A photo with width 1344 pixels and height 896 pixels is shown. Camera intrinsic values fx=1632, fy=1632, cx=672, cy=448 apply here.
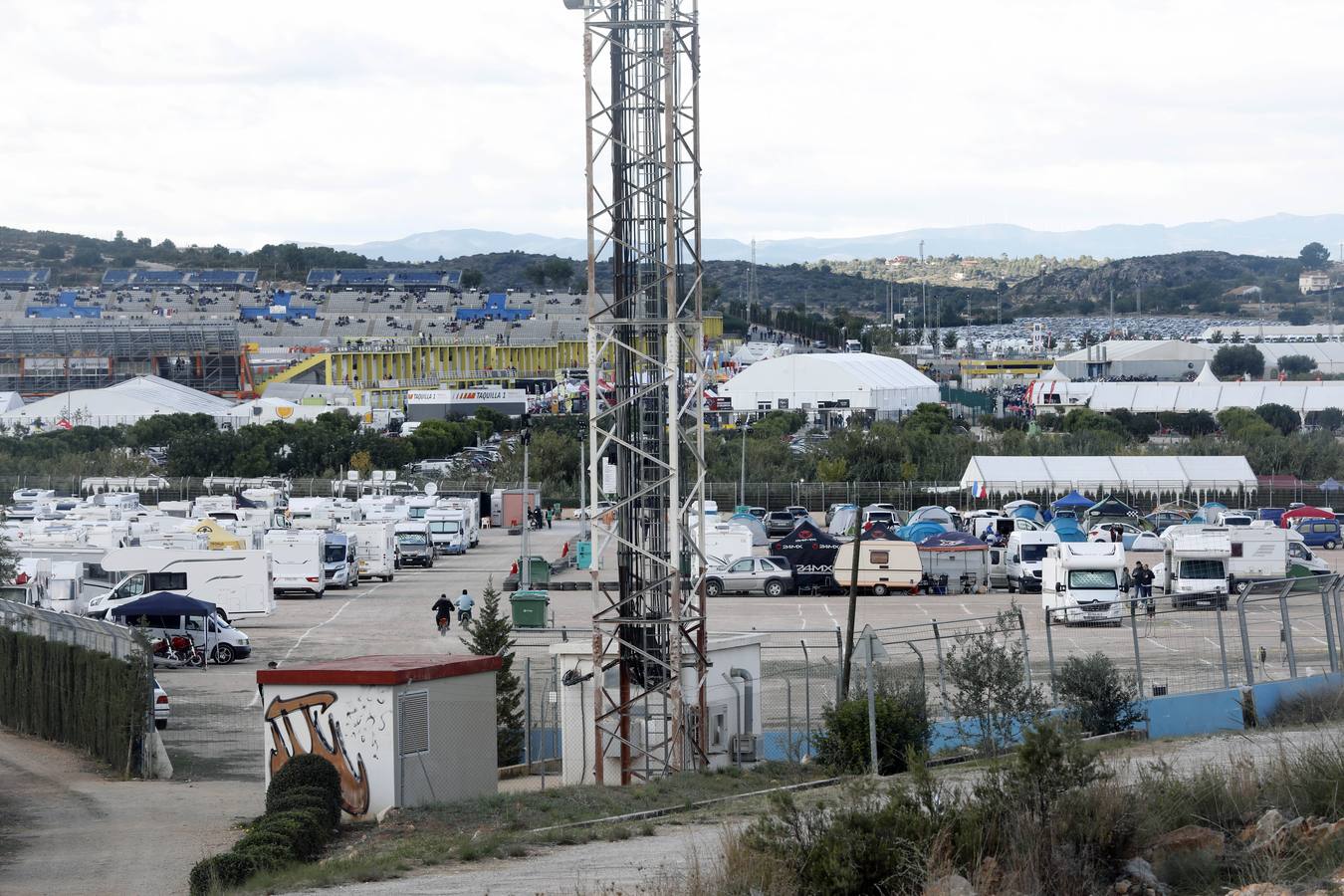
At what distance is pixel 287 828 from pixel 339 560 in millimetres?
28390

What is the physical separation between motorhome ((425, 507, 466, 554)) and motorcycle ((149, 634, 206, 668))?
22179 mm

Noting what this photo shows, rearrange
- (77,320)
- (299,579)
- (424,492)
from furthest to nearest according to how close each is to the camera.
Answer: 1. (77,320)
2. (424,492)
3. (299,579)

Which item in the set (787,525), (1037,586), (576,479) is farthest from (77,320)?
(1037,586)

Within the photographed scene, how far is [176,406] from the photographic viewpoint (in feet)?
317

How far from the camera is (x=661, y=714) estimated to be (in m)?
18.5

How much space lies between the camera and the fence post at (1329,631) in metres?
16.4

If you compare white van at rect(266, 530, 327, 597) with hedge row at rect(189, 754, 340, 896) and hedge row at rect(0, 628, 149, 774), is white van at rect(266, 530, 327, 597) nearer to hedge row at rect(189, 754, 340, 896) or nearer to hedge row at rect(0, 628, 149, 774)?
hedge row at rect(0, 628, 149, 774)

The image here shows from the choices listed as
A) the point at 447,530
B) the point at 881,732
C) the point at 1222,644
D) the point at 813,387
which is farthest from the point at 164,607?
the point at 813,387

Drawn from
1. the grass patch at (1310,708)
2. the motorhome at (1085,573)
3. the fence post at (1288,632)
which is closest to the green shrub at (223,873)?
the grass patch at (1310,708)

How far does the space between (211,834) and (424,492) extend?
44.9 m

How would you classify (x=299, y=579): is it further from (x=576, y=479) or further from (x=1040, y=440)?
(x=1040, y=440)

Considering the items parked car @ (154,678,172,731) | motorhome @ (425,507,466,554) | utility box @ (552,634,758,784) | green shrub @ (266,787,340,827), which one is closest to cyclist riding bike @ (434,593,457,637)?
parked car @ (154,678,172,731)

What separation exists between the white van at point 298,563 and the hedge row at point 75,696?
14625 mm

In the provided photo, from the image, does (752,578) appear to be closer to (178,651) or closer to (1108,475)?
(178,651)
